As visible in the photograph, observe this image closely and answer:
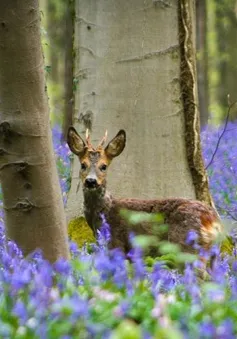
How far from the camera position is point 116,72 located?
26.6 ft

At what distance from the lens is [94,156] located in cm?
706

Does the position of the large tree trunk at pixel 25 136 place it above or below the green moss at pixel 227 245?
above

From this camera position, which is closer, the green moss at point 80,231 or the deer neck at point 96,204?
the deer neck at point 96,204

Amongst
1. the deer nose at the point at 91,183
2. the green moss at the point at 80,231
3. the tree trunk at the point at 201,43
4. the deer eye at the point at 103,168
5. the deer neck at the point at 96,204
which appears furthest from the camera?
the tree trunk at the point at 201,43

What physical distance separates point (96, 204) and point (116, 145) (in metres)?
0.52

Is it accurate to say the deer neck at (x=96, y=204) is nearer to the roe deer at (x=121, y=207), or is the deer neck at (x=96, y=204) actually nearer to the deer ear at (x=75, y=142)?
the roe deer at (x=121, y=207)

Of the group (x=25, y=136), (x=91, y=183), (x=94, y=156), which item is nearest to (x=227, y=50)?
(x=94, y=156)

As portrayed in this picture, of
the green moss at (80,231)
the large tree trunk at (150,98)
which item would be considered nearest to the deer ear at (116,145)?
the large tree trunk at (150,98)

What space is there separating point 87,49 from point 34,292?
5.37 m

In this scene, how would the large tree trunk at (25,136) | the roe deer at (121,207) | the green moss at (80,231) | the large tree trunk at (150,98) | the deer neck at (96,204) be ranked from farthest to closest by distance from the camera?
the large tree trunk at (150,98)
the green moss at (80,231)
the deer neck at (96,204)
the roe deer at (121,207)
the large tree trunk at (25,136)

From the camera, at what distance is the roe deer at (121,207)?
6812mm

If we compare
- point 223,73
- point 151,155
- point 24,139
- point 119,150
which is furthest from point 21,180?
point 223,73

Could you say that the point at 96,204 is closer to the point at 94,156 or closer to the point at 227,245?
the point at 94,156

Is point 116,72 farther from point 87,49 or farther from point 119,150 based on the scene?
point 119,150
